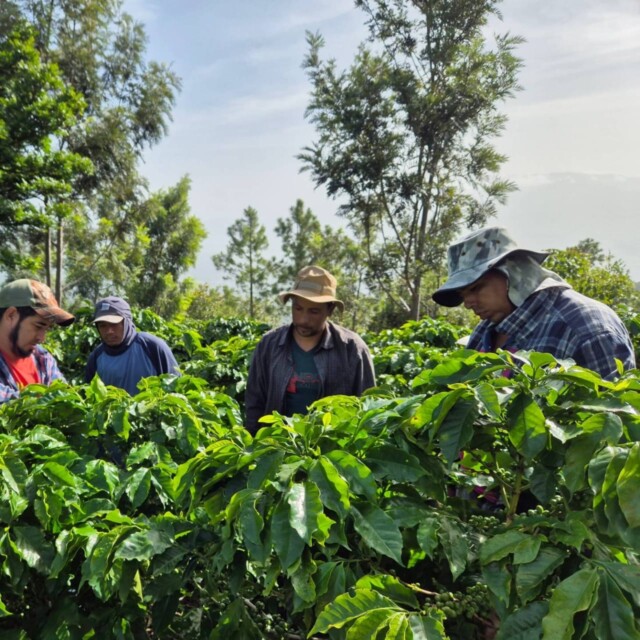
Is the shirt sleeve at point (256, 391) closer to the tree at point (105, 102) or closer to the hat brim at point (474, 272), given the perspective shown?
the hat brim at point (474, 272)

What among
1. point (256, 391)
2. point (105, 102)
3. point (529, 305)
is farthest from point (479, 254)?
point (105, 102)

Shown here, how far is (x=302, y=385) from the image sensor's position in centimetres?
316

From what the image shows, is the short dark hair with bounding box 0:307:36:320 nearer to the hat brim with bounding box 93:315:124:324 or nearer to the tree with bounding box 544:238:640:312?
the hat brim with bounding box 93:315:124:324

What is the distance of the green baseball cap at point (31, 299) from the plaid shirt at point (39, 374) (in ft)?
0.92

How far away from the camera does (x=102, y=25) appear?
19547 millimetres

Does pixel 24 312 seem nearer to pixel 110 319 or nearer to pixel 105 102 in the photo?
pixel 110 319

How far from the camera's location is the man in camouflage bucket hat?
1.99m

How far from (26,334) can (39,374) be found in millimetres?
297

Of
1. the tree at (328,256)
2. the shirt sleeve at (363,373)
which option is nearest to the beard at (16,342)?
the shirt sleeve at (363,373)

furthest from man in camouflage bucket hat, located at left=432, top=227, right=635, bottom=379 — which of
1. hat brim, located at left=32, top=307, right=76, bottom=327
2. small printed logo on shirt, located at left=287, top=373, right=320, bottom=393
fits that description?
hat brim, located at left=32, top=307, right=76, bottom=327

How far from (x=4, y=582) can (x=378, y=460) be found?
3.95 ft

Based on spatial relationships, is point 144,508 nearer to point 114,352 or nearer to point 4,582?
point 4,582

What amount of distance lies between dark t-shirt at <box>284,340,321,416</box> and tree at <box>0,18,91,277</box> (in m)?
11.8

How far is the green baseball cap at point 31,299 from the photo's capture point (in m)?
3.00
